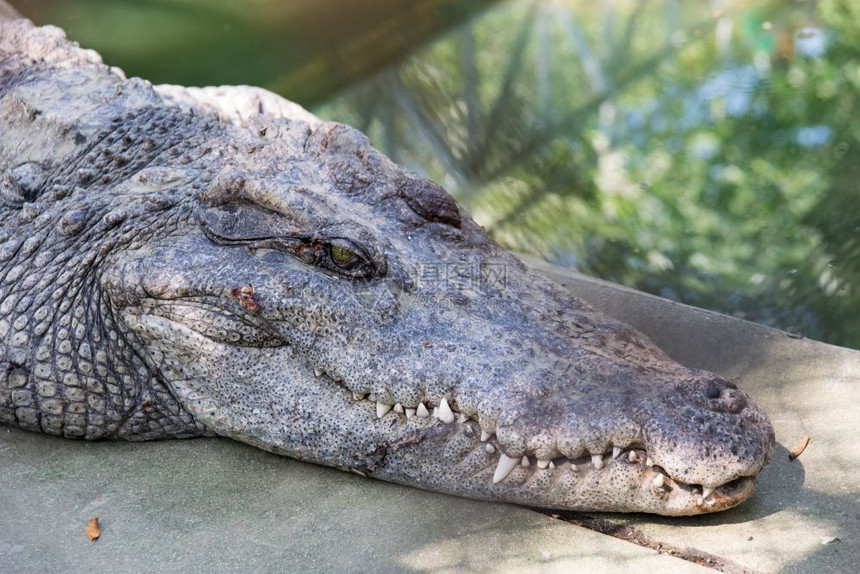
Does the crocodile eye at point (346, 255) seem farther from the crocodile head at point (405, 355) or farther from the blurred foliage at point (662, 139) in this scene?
the blurred foliage at point (662, 139)

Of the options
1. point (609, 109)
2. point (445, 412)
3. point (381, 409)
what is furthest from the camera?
point (609, 109)

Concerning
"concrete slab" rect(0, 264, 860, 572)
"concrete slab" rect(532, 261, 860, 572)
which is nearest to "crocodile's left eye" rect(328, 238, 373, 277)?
"concrete slab" rect(0, 264, 860, 572)

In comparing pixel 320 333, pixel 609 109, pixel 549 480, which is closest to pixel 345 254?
pixel 320 333

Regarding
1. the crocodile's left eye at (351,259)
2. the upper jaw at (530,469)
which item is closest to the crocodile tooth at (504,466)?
the upper jaw at (530,469)

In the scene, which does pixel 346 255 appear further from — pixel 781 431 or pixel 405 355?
pixel 781 431

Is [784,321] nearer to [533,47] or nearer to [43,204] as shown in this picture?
[43,204]

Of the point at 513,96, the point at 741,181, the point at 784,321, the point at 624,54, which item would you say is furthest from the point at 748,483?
the point at 624,54

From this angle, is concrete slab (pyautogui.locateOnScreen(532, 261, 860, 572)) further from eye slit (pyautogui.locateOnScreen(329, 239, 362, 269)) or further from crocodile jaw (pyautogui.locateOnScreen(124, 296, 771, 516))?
eye slit (pyautogui.locateOnScreen(329, 239, 362, 269))
